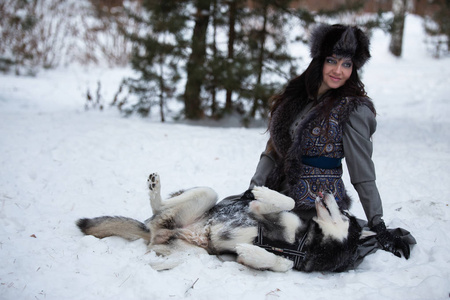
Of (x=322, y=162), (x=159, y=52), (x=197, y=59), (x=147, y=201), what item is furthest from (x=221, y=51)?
(x=322, y=162)

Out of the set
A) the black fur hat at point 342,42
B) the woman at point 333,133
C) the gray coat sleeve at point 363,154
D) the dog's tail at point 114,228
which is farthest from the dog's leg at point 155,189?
the black fur hat at point 342,42

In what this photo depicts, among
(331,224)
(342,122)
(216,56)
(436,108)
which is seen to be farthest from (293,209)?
(436,108)

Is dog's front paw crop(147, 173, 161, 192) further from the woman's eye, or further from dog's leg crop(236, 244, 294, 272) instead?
the woman's eye

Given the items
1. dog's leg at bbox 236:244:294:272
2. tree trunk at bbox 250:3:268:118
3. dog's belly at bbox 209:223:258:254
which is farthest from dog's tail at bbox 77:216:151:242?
tree trunk at bbox 250:3:268:118

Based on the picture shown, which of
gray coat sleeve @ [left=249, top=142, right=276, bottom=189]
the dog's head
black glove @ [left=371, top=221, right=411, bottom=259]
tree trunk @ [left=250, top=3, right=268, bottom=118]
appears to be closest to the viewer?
the dog's head

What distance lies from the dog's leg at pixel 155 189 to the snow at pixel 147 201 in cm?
32

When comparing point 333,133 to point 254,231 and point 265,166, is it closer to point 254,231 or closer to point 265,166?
point 265,166

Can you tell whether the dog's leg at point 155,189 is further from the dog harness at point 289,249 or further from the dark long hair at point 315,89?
the dark long hair at point 315,89

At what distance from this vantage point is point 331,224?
2.48 meters

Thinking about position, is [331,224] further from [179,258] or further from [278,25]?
[278,25]

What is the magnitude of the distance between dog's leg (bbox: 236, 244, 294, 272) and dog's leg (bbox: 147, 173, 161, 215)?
0.72 metres

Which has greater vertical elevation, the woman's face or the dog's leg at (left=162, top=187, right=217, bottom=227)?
the woman's face

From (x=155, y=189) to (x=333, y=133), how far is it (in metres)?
1.37

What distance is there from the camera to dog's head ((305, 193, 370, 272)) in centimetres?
245
